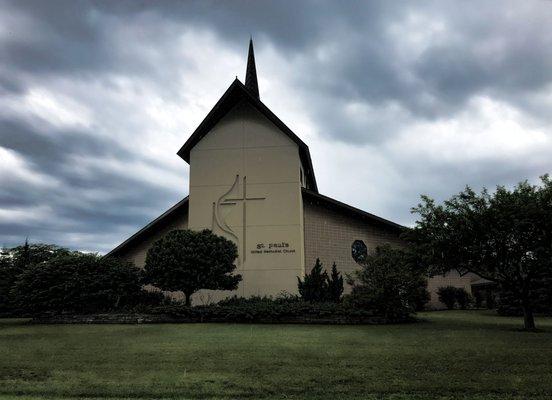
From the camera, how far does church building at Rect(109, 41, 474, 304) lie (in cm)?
2447

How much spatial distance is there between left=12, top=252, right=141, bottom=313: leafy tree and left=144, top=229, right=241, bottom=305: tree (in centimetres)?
150

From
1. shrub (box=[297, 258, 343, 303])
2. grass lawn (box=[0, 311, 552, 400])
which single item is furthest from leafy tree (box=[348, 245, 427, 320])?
grass lawn (box=[0, 311, 552, 400])

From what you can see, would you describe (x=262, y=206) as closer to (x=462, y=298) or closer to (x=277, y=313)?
(x=277, y=313)

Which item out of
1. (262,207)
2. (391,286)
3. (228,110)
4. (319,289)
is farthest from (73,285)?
→ (391,286)

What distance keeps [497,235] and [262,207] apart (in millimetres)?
12815

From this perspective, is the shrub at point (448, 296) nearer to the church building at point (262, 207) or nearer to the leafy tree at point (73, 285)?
the church building at point (262, 207)

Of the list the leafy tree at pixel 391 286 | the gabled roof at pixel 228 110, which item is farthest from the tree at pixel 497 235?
the gabled roof at pixel 228 110

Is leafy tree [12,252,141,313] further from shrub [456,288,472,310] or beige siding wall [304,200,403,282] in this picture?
shrub [456,288,472,310]

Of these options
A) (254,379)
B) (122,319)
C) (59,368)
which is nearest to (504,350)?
(254,379)

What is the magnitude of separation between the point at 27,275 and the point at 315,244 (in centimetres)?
1451

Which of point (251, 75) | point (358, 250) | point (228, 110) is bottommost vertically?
point (358, 250)

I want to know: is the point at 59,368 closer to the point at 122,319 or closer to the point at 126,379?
the point at 126,379

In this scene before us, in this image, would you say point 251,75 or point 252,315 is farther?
point 251,75

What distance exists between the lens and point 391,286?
17891 millimetres
